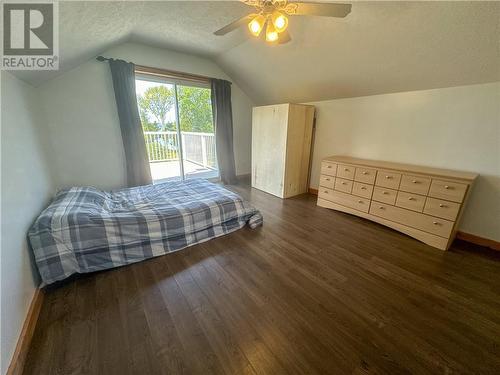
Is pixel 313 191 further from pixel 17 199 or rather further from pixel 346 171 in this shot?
pixel 17 199

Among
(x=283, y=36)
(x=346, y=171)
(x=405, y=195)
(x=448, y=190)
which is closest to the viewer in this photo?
(x=283, y=36)

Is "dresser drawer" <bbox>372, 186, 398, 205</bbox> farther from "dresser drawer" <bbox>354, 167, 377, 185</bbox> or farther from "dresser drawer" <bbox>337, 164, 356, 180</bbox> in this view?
"dresser drawer" <bbox>337, 164, 356, 180</bbox>

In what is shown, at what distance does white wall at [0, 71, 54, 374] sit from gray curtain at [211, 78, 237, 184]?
2.52 metres

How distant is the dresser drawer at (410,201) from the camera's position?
2.22 metres

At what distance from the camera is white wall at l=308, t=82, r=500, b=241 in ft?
6.88

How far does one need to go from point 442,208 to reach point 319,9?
2.23 m

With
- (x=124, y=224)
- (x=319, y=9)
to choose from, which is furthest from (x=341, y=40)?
(x=124, y=224)

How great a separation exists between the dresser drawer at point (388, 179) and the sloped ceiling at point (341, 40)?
112cm

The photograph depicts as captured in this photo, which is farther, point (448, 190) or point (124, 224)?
point (448, 190)

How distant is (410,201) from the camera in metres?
2.29

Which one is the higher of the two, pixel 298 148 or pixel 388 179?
pixel 298 148

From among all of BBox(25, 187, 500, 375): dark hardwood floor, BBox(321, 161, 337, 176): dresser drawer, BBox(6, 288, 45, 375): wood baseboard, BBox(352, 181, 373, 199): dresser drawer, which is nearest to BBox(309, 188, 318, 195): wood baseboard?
BBox(321, 161, 337, 176): dresser drawer

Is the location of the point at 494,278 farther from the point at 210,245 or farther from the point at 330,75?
the point at 330,75

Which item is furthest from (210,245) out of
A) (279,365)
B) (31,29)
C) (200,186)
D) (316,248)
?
(31,29)
